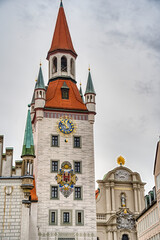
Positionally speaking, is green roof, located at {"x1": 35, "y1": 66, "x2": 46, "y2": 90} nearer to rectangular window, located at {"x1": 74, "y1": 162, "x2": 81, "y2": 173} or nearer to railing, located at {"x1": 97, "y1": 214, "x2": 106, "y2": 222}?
rectangular window, located at {"x1": 74, "y1": 162, "x2": 81, "y2": 173}

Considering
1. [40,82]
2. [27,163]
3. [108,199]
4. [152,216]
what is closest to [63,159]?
[108,199]

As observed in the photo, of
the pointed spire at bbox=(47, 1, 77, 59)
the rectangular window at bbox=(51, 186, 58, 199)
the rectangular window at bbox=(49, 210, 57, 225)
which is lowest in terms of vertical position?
the rectangular window at bbox=(49, 210, 57, 225)

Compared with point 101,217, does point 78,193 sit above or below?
above

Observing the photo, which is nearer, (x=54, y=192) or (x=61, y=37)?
(x=54, y=192)

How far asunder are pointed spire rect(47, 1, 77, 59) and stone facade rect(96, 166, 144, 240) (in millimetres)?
17437

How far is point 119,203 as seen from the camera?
183 feet

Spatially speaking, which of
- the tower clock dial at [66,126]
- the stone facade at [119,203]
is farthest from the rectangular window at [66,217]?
the tower clock dial at [66,126]

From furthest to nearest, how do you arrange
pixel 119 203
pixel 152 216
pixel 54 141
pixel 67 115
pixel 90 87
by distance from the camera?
pixel 119 203 < pixel 90 87 < pixel 67 115 < pixel 54 141 < pixel 152 216

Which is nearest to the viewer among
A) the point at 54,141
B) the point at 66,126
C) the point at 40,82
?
the point at 54,141

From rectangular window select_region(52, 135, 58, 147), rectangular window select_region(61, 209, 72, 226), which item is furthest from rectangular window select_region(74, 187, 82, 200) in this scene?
rectangular window select_region(52, 135, 58, 147)

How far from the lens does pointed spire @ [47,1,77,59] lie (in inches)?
2226

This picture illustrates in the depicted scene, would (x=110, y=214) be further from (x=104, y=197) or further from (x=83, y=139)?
(x=83, y=139)

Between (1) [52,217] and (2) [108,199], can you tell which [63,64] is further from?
(1) [52,217]

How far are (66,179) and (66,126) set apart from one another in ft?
21.0
